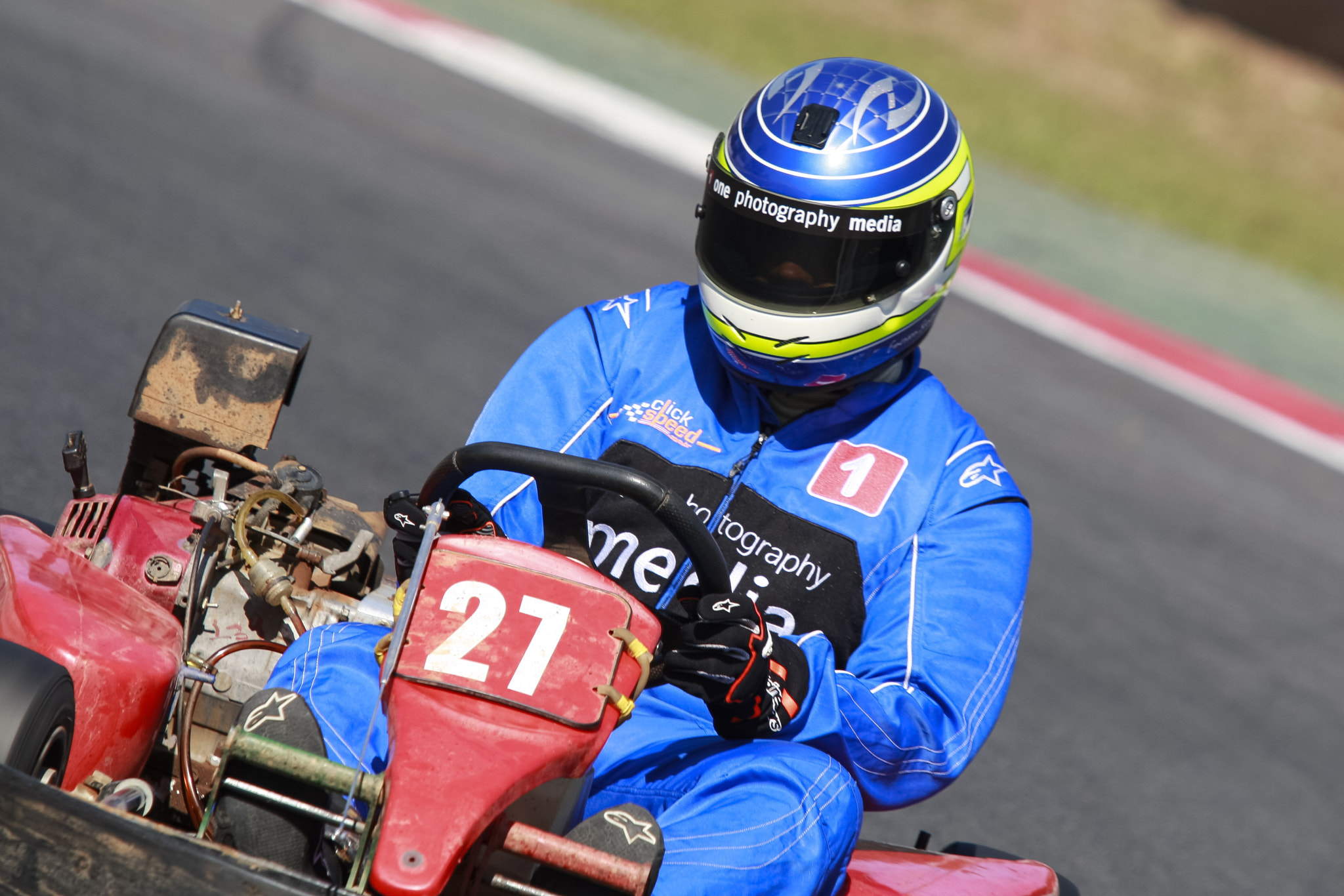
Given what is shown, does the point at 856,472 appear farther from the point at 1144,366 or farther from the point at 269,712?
the point at 1144,366

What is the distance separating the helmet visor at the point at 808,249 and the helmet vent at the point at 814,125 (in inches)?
5.1

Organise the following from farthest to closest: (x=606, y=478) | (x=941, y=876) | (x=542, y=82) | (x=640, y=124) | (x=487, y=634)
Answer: (x=542, y=82) < (x=640, y=124) < (x=941, y=876) < (x=606, y=478) < (x=487, y=634)

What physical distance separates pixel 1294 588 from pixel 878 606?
419 cm

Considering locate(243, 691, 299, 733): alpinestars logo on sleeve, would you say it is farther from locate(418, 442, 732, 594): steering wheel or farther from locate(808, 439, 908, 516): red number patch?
locate(808, 439, 908, 516): red number patch

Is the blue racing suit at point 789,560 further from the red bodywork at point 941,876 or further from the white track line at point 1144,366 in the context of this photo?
the white track line at point 1144,366

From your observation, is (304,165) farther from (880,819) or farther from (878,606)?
(878,606)

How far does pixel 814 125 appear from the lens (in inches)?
99.8

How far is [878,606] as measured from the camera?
2.39 metres

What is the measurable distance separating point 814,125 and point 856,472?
663 mm

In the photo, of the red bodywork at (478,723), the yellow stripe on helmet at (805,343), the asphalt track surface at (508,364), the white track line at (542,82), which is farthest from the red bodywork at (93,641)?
the white track line at (542,82)

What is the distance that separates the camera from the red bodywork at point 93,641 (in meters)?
1.86

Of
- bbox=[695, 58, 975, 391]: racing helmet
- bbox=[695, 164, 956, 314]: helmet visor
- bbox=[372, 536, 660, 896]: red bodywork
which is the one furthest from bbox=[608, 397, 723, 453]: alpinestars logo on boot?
bbox=[372, 536, 660, 896]: red bodywork

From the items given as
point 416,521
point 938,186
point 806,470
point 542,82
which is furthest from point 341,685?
point 542,82

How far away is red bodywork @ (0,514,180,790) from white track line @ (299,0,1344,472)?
21.1 ft
